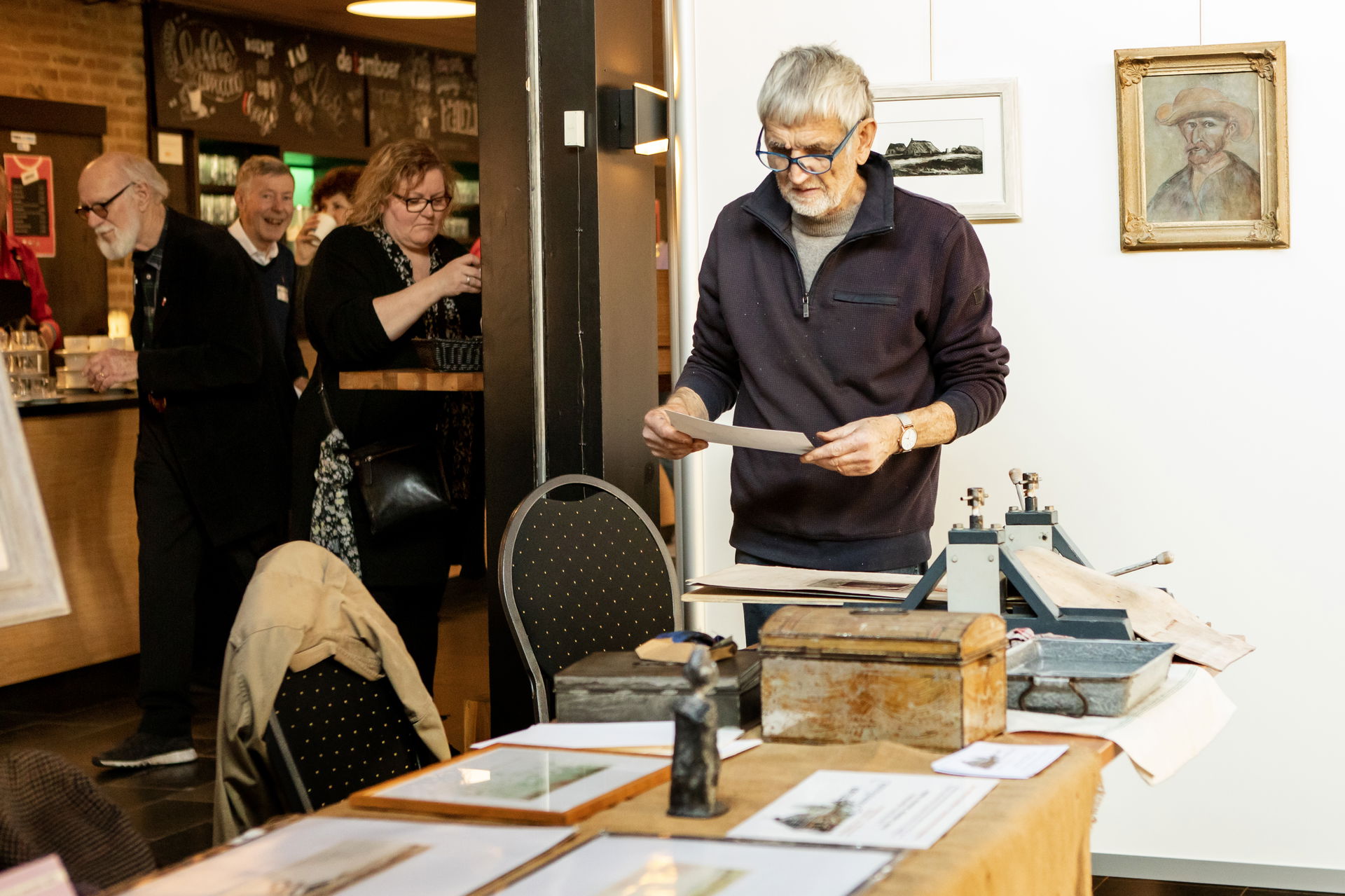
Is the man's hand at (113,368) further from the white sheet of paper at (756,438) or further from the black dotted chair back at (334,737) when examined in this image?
the white sheet of paper at (756,438)

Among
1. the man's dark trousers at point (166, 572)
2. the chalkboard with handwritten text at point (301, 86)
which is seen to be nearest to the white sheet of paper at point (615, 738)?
the man's dark trousers at point (166, 572)

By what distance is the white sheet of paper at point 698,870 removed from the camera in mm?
1176

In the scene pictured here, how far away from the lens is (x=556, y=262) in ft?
12.0

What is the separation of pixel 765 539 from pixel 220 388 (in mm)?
2215

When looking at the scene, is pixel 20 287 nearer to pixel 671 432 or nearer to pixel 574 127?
pixel 574 127

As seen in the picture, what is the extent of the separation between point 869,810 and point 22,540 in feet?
2.56

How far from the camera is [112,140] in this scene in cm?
862

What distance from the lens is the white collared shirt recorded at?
20.5 ft

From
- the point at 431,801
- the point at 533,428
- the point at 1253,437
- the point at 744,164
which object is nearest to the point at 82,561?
the point at 533,428

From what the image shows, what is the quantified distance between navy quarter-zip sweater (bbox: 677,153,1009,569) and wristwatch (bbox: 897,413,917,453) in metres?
0.16

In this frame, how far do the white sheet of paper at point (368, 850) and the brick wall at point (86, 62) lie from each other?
7.87 metres

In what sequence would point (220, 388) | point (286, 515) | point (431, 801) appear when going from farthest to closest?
point (286, 515) < point (220, 388) < point (431, 801)

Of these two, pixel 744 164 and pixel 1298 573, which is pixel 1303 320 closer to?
pixel 1298 573

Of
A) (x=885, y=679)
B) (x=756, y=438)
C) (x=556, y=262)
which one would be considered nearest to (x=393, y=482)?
(x=556, y=262)
